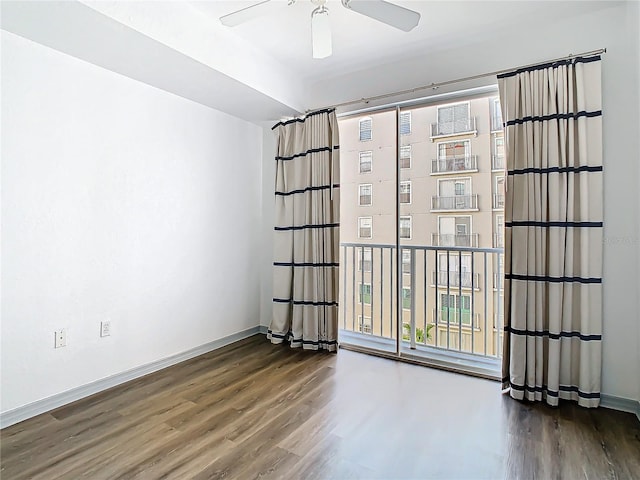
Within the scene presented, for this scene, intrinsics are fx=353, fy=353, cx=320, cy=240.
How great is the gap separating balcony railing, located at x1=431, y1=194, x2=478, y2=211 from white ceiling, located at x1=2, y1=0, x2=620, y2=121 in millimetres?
978

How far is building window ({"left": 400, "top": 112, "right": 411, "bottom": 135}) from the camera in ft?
10.4

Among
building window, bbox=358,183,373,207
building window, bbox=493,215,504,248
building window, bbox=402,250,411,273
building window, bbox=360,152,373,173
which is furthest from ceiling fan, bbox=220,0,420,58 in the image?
building window, bbox=402,250,411,273

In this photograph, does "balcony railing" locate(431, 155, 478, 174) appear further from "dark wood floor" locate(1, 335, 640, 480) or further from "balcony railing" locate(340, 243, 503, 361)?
"dark wood floor" locate(1, 335, 640, 480)

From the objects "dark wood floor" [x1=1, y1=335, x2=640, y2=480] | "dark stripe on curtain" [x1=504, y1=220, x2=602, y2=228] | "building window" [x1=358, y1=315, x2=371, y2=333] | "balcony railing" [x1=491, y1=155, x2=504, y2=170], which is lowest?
"dark wood floor" [x1=1, y1=335, x2=640, y2=480]

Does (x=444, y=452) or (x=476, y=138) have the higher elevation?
(x=476, y=138)

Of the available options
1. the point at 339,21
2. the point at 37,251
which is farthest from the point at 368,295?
the point at 37,251

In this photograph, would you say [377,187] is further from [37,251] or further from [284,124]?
[37,251]

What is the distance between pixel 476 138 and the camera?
287 cm

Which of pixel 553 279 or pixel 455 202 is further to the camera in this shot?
pixel 455 202

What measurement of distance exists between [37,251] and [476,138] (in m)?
3.22

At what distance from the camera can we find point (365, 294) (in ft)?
12.6

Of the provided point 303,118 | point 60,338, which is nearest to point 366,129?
point 303,118

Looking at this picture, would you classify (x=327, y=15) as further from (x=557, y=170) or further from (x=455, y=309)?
(x=455, y=309)

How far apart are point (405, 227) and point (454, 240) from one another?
44 centimetres
